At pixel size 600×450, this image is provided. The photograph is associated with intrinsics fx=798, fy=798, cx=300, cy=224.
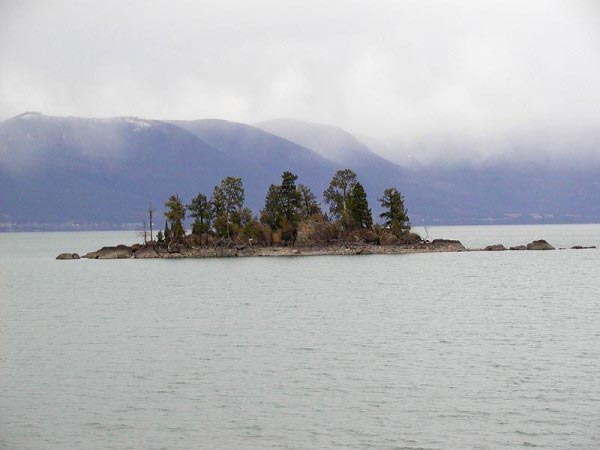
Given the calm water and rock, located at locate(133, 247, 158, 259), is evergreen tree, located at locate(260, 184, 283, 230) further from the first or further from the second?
the calm water

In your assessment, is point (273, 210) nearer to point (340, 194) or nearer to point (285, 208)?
point (285, 208)

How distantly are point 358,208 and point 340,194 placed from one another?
7.78 meters

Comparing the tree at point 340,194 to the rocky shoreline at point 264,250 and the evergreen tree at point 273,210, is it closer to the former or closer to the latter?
the rocky shoreline at point 264,250

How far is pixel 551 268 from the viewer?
125250 millimetres

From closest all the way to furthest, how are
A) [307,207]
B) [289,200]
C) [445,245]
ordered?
[289,200], [307,207], [445,245]

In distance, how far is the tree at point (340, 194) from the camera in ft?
553

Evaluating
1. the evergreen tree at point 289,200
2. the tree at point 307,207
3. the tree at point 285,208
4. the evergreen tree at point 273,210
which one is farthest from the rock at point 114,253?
the tree at point 307,207

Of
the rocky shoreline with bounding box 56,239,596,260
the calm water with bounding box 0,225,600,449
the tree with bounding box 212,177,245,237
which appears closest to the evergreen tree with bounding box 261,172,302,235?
the rocky shoreline with bounding box 56,239,596,260

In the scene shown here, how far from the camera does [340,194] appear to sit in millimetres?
171375

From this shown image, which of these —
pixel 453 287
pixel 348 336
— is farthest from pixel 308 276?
pixel 348 336

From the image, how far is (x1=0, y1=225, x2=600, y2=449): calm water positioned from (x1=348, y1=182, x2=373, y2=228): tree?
69.5 meters

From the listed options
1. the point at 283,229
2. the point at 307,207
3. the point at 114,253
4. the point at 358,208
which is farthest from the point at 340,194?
the point at 114,253

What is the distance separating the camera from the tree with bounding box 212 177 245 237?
164 m

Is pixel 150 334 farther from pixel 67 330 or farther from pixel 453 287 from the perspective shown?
pixel 453 287
